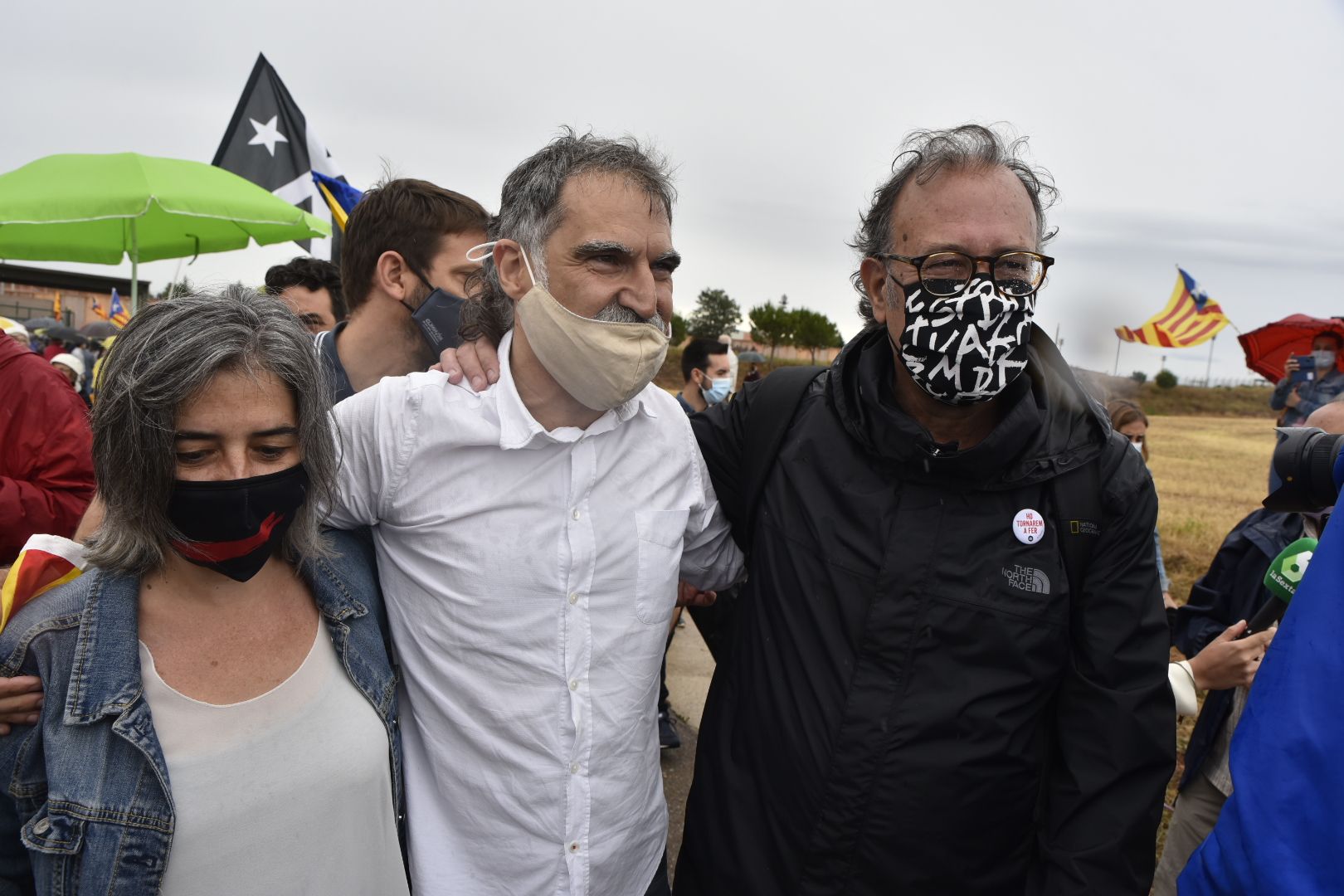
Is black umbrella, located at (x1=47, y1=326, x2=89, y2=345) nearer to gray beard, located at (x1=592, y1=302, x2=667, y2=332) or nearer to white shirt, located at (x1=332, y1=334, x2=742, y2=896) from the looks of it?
white shirt, located at (x1=332, y1=334, x2=742, y2=896)

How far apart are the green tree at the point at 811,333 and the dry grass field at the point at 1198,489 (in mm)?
23226

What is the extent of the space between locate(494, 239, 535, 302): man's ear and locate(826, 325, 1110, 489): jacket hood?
787mm

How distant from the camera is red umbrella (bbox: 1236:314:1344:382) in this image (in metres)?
6.75

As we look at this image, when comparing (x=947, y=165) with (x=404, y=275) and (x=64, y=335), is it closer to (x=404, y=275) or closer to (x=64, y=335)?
(x=404, y=275)

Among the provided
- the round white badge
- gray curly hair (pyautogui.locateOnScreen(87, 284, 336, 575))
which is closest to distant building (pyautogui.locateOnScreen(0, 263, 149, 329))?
gray curly hair (pyautogui.locateOnScreen(87, 284, 336, 575))

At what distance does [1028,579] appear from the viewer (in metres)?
1.65

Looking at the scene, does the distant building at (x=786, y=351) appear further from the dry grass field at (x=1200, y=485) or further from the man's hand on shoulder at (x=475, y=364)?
the man's hand on shoulder at (x=475, y=364)

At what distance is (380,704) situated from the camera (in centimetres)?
172

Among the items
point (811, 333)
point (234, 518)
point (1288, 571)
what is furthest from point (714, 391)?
point (811, 333)

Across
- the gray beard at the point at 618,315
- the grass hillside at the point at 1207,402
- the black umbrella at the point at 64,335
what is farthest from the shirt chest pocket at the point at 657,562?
the grass hillside at the point at 1207,402

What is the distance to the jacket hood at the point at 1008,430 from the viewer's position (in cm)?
166

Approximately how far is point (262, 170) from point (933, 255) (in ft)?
21.5

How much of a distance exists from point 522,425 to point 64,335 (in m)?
17.6

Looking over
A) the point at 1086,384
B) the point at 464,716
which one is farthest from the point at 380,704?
the point at 1086,384
